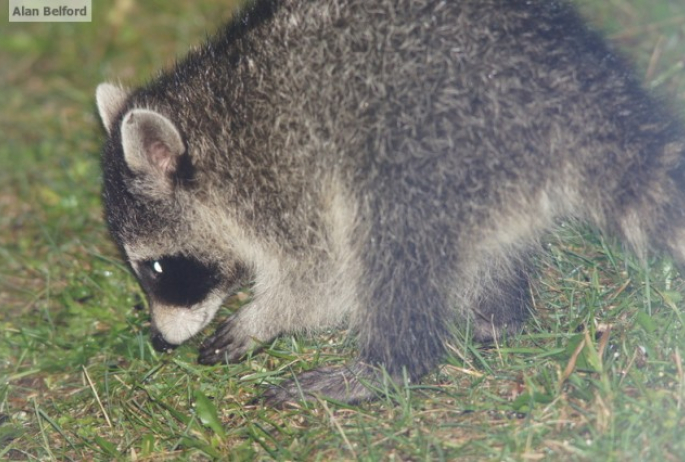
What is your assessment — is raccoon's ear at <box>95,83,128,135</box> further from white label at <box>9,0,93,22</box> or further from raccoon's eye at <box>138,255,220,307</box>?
white label at <box>9,0,93,22</box>

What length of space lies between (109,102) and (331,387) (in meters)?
2.09

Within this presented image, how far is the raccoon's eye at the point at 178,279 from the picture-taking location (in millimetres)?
4742

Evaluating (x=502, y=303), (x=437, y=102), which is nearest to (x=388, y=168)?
(x=437, y=102)

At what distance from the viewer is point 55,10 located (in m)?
7.76

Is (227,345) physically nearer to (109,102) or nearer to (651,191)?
(109,102)

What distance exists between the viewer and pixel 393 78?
412cm

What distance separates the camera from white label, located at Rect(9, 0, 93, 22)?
7742 millimetres

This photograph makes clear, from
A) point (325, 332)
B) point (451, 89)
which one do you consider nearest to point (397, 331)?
point (325, 332)

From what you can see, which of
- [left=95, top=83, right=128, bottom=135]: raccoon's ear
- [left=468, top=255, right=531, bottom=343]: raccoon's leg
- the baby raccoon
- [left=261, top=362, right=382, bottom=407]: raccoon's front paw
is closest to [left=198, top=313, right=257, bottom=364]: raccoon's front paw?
the baby raccoon

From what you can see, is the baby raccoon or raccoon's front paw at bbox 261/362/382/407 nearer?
the baby raccoon

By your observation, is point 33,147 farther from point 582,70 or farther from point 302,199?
point 582,70

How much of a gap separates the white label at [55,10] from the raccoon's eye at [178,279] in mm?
3819

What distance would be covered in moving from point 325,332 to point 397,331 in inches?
29.1

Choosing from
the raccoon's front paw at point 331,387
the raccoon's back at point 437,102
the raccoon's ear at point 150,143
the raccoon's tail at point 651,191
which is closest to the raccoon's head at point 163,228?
the raccoon's ear at point 150,143
